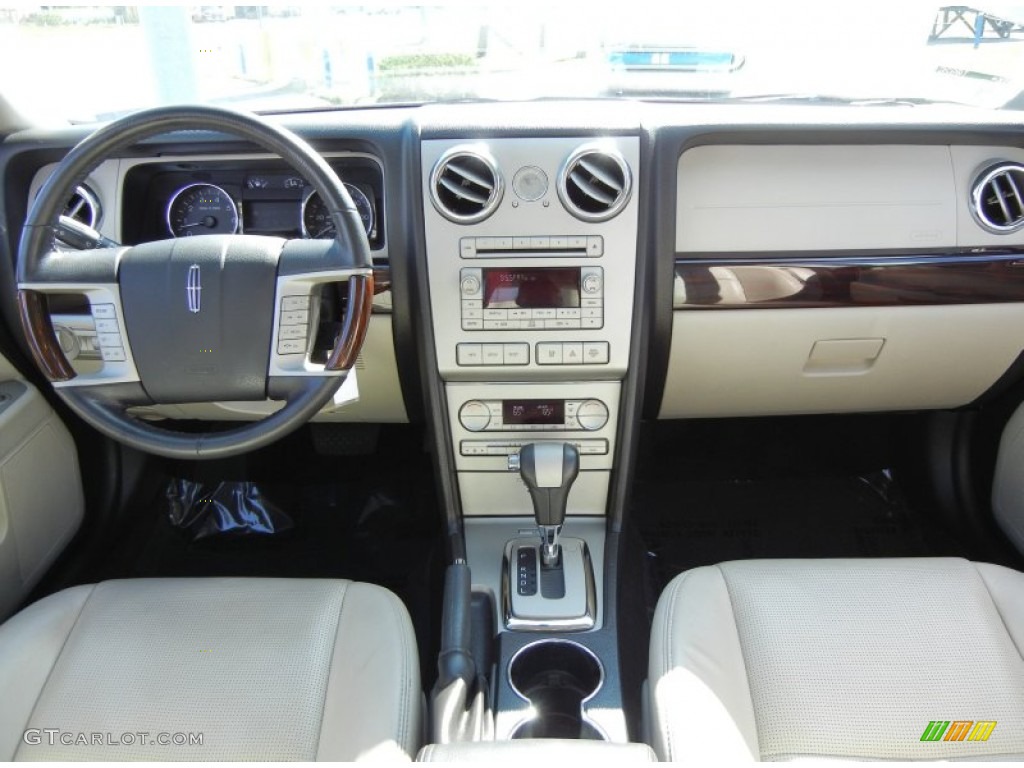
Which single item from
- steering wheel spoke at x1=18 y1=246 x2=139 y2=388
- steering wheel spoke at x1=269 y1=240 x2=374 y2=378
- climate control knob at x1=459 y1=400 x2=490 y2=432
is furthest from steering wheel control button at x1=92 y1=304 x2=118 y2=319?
climate control knob at x1=459 y1=400 x2=490 y2=432

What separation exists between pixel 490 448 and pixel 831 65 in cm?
113

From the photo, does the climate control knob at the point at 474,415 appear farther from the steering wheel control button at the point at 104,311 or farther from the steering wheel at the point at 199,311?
the steering wheel control button at the point at 104,311

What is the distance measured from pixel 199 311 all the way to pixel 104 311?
0.53ft

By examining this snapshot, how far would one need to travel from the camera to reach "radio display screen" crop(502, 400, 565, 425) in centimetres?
164

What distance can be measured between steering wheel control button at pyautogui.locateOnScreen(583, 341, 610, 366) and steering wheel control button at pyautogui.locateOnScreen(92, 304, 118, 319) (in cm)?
84

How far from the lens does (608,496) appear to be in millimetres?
1773

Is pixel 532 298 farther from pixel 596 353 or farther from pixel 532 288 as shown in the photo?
pixel 596 353

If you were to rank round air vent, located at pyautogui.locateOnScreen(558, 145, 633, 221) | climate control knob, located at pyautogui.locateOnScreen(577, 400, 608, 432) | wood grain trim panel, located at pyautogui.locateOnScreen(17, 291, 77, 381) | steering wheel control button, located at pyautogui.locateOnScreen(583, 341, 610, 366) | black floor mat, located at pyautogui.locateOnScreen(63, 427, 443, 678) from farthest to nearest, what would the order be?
1. black floor mat, located at pyautogui.locateOnScreen(63, 427, 443, 678)
2. climate control knob, located at pyautogui.locateOnScreen(577, 400, 608, 432)
3. steering wheel control button, located at pyautogui.locateOnScreen(583, 341, 610, 366)
4. round air vent, located at pyautogui.locateOnScreen(558, 145, 633, 221)
5. wood grain trim panel, located at pyautogui.locateOnScreen(17, 291, 77, 381)

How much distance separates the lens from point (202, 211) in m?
1.61

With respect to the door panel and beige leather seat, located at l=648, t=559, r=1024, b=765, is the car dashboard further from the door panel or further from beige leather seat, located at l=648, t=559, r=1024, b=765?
beige leather seat, located at l=648, t=559, r=1024, b=765

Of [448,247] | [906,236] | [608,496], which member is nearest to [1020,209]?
[906,236]

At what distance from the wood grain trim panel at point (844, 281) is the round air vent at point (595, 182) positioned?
22cm

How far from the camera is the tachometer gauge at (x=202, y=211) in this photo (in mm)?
1602

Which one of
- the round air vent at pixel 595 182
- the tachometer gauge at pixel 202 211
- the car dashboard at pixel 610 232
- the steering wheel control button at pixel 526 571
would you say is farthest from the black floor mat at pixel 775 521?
the tachometer gauge at pixel 202 211
